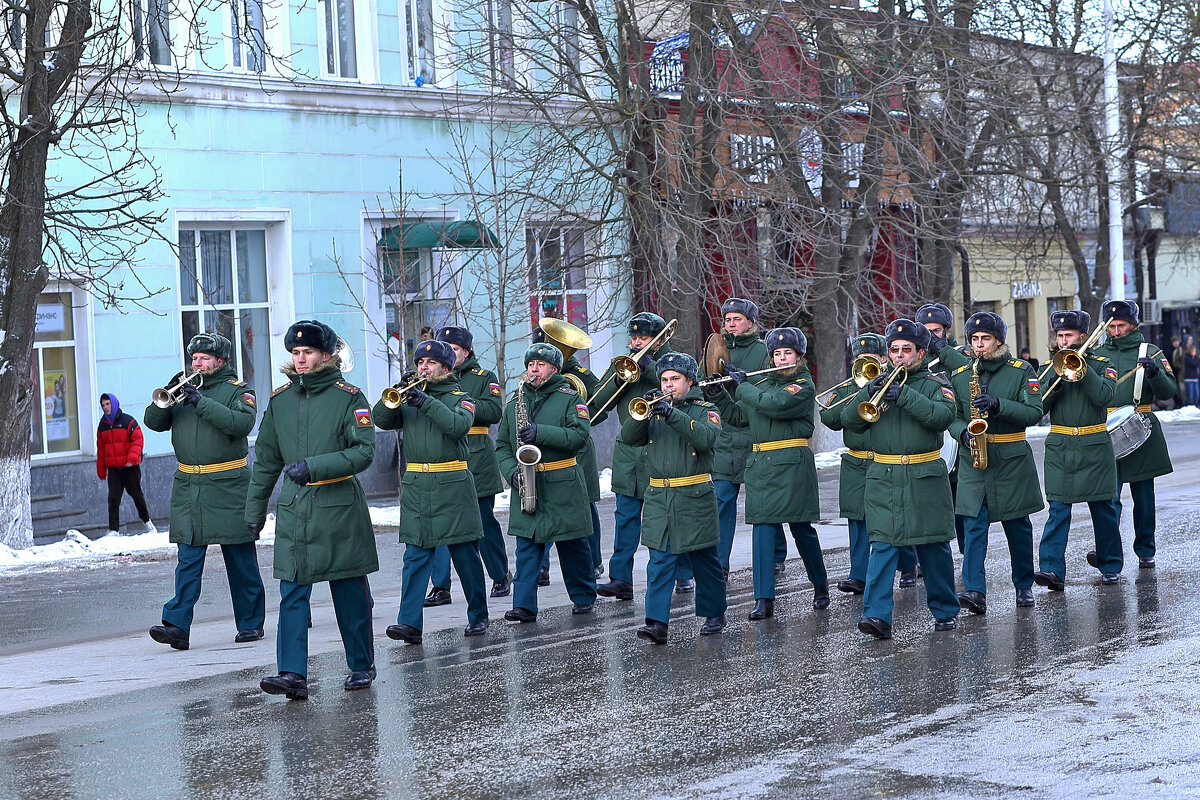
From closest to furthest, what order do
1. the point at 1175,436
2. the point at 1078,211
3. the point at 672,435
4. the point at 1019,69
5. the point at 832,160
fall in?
1. the point at 672,435
2. the point at 832,160
3. the point at 1019,69
4. the point at 1175,436
5. the point at 1078,211

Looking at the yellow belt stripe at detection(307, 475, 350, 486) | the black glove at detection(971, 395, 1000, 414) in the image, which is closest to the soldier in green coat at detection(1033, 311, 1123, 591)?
the black glove at detection(971, 395, 1000, 414)

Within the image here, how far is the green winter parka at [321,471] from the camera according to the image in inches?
319

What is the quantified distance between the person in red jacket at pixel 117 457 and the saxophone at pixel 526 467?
814 cm

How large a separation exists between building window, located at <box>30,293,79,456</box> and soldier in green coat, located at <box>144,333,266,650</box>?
31.3 feet

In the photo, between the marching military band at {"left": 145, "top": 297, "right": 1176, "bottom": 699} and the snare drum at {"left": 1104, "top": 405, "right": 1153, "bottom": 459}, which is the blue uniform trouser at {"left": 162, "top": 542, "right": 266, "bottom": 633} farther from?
the snare drum at {"left": 1104, "top": 405, "right": 1153, "bottom": 459}

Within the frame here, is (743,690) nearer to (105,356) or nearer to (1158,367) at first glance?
(1158,367)

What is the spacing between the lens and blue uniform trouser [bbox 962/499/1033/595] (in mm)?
9938

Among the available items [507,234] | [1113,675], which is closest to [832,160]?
[507,234]

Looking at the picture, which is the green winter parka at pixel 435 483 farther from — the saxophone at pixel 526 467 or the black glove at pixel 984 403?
the black glove at pixel 984 403

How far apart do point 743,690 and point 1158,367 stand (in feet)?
17.8

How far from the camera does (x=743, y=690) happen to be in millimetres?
7922

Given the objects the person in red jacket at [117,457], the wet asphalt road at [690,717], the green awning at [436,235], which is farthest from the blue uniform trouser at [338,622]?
the green awning at [436,235]

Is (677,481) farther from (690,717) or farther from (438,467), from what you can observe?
(690,717)

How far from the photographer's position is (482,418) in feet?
37.3
